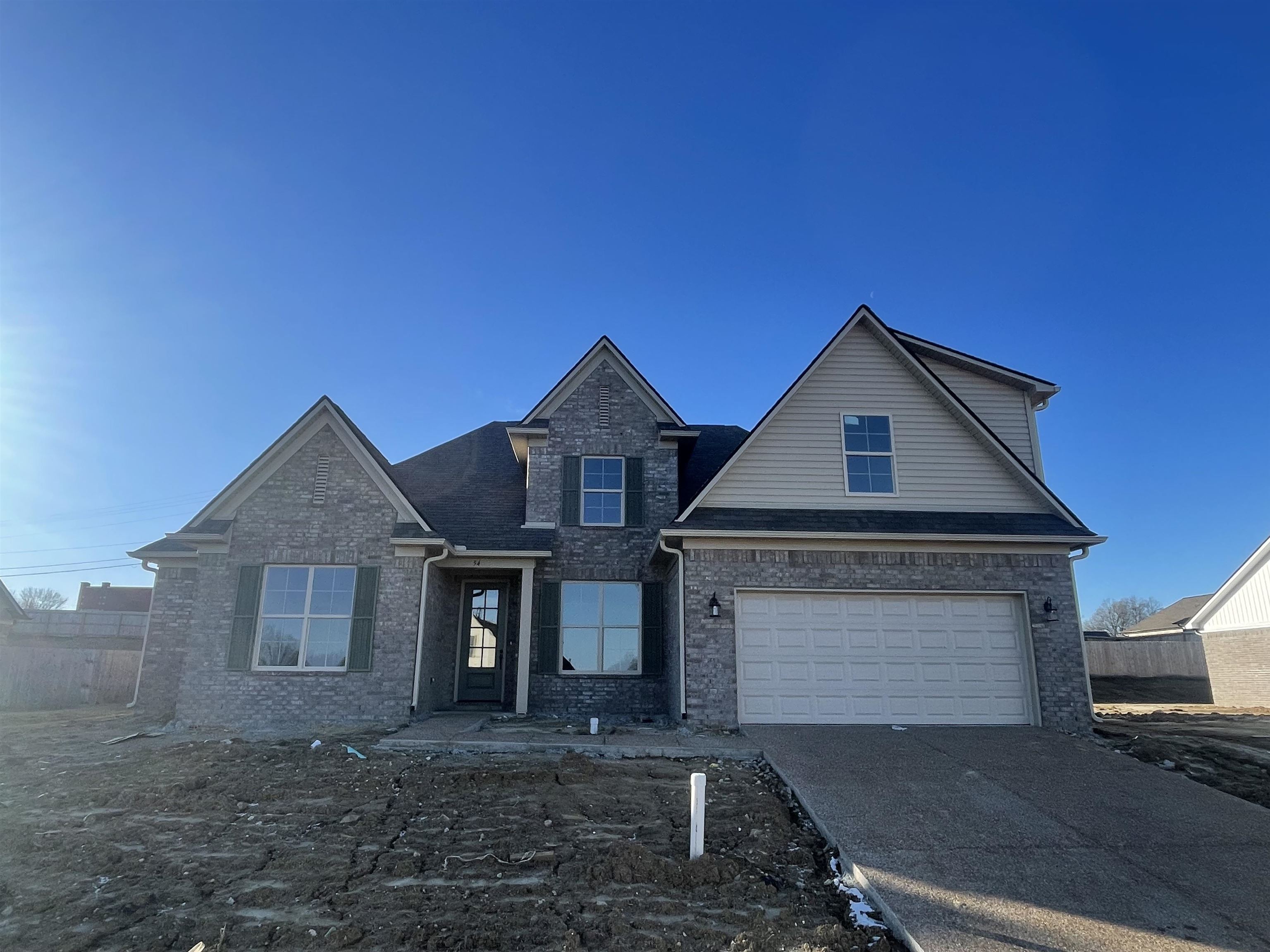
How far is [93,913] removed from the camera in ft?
15.8

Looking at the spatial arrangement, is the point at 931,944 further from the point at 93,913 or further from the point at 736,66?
the point at 736,66

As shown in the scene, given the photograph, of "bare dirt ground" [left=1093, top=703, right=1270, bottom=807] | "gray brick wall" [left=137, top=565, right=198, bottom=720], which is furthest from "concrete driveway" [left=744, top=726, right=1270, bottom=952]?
"gray brick wall" [left=137, top=565, right=198, bottom=720]

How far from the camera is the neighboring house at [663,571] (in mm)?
11250

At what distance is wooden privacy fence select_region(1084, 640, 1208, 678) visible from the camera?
89.1 ft

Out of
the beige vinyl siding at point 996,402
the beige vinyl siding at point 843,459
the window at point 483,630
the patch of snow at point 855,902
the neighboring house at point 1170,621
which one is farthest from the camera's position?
the neighboring house at point 1170,621

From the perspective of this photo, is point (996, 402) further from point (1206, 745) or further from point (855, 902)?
point (855, 902)

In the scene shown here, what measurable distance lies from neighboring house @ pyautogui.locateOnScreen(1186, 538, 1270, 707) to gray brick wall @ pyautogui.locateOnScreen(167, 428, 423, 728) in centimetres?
2315

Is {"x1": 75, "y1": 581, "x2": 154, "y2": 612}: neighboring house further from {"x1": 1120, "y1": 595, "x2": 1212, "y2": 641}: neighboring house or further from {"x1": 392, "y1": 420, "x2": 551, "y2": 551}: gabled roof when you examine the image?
{"x1": 1120, "y1": 595, "x2": 1212, "y2": 641}: neighboring house

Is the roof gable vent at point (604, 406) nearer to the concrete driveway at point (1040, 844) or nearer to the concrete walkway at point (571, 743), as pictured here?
the concrete walkway at point (571, 743)

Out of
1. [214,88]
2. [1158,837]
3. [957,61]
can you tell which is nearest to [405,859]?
[1158,837]

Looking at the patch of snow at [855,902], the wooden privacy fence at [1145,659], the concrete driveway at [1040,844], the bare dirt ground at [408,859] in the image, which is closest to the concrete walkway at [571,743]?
the bare dirt ground at [408,859]

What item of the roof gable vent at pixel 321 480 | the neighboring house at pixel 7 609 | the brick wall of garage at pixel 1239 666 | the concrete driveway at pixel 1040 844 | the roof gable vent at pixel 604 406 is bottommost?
the concrete driveway at pixel 1040 844

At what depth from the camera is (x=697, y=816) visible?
5.74 metres

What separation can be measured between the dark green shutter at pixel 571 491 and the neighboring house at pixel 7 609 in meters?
21.6
